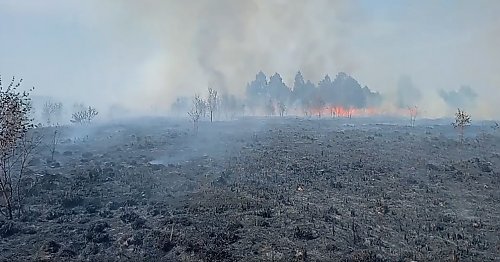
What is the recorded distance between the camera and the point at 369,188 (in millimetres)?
34938

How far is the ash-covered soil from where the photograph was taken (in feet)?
73.1

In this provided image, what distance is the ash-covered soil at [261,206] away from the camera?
2228 centimetres

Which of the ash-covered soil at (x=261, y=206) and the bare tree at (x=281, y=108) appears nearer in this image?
the ash-covered soil at (x=261, y=206)

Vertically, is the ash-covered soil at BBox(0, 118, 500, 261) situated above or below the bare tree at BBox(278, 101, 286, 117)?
below

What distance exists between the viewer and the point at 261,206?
1160 inches

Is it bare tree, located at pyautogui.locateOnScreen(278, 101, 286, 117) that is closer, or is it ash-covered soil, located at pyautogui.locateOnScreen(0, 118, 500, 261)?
ash-covered soil, located at pyautogui.locateOnScreen(0, 118, 500, 261)

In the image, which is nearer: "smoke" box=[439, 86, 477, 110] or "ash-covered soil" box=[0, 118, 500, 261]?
"ash-covered soil" box=[0, 118, 500, 261]

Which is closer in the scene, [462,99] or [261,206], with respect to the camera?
[261,206]

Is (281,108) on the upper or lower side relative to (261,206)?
upper

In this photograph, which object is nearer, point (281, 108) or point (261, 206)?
point (261, 206)

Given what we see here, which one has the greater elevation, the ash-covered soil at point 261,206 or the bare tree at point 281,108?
the bare tree at point 281,108

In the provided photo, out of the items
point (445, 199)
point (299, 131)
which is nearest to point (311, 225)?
point (445, 199)

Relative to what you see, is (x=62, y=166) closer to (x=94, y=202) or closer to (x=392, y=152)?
(x=94, y=202)

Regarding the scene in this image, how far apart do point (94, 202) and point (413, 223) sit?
76.7 ft
